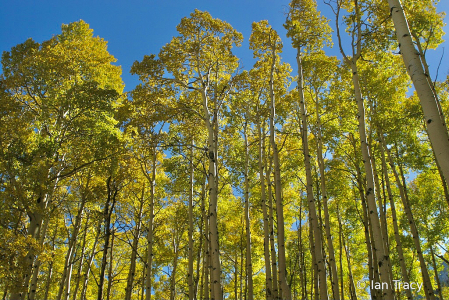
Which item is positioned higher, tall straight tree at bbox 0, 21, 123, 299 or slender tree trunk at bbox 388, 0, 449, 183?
tall straight tree at bbox 0, 21, 123, 299

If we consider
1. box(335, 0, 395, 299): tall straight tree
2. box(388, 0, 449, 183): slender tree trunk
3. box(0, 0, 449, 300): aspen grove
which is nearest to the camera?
box(388, 0, 449, 183): slender tree trunk

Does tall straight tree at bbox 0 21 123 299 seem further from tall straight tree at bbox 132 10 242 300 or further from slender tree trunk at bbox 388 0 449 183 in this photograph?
slender tree trunk at bbox 388 0 449 183

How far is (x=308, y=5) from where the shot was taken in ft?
31.7

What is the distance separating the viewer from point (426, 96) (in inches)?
148

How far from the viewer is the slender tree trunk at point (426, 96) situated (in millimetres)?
3455

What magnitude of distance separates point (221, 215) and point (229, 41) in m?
10.1

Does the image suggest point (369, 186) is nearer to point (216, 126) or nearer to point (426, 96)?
point (426, 96)

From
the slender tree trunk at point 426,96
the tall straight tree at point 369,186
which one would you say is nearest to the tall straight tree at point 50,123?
the tall straight tree at point 369,186

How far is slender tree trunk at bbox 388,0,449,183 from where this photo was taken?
346 cm

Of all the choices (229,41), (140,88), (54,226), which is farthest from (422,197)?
(54,226)

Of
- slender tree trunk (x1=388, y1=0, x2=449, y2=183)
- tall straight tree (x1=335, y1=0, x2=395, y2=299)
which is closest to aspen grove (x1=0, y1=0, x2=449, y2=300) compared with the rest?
tall straight tree (x1=335, y1=0, x2=395, y2=299)

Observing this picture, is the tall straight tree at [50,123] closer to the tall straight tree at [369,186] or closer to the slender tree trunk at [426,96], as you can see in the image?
the tall straight tree at [369,186]

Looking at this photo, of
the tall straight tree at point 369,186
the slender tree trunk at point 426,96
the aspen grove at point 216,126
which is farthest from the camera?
the aspen grove at point 216,126

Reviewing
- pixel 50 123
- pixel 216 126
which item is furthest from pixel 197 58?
pixel 50 123
